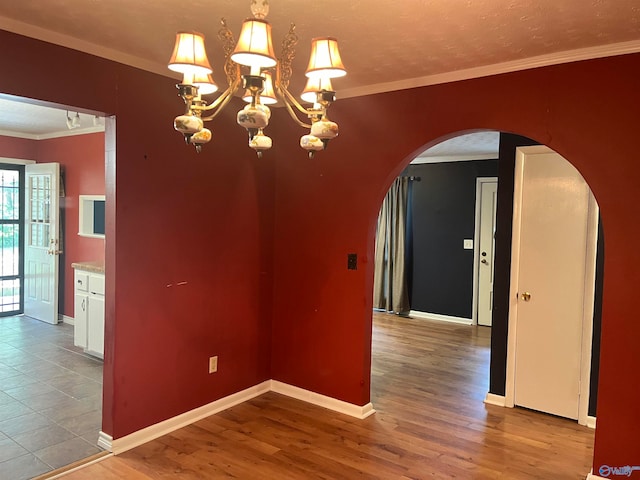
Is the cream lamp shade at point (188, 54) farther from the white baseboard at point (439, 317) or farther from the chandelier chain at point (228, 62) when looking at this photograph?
the white baseboard at point (439, 317)

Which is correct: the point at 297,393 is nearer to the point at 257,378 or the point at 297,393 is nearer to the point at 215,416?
the point at 257,378

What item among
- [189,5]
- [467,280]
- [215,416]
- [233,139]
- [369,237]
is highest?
[189,5]

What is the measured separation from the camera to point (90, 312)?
16.1ft

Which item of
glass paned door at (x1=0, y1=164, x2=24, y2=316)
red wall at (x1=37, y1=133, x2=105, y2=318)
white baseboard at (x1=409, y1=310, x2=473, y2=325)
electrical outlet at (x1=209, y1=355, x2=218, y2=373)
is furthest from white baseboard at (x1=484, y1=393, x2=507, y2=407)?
glass paned door at (x1=0, y1=164, x2=24, y2=316)

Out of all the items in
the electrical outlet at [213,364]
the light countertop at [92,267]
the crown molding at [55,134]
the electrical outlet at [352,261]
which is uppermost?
the crown molding at [55,134]

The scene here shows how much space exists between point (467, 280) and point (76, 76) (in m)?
5.83

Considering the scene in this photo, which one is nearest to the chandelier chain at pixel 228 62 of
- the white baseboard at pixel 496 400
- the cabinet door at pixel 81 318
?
the white baseboard at pixel 496 400

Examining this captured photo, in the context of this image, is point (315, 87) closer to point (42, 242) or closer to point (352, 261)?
point (352, 261)

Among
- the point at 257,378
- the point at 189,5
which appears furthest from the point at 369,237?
the point at 189,5

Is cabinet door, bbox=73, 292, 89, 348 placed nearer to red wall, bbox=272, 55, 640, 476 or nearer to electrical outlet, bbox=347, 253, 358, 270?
red wall, bbox=272, 55, 640, 476

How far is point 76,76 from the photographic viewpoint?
110 inches

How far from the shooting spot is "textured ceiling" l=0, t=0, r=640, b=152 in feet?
7.32

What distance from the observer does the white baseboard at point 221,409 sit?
10.2ft

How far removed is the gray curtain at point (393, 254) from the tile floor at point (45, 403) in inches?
170
